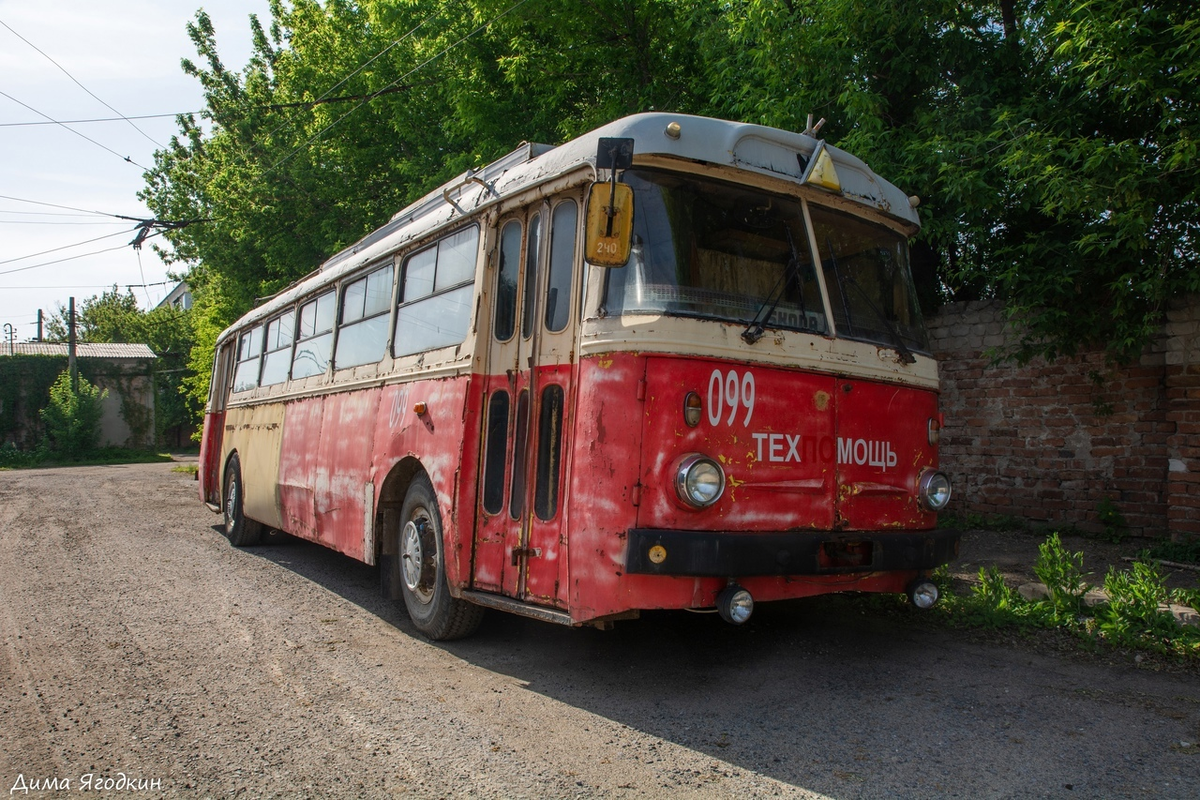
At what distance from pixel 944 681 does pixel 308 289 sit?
266 inches

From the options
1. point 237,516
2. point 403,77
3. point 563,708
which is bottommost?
point 563,708

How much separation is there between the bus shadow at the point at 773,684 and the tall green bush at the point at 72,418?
112ft

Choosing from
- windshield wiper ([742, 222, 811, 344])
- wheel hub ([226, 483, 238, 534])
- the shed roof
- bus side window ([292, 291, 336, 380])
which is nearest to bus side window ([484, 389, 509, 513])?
windshield wiper ([742, 222, 811, 344])

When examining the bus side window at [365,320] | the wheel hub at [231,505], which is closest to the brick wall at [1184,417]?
the bus side window at [365,320]

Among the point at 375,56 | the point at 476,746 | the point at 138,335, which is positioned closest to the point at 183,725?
the point at 476,746

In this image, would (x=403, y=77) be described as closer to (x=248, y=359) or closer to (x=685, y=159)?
(x=248, y=359)

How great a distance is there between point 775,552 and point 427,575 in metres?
2.49

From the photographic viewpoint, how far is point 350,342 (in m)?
7.37

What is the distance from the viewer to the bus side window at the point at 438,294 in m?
5.47

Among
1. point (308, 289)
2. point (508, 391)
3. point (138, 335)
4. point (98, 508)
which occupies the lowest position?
point (98, 508)

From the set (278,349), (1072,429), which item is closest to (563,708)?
(1072,429)

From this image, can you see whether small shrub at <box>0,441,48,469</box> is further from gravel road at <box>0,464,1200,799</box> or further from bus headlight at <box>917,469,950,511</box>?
bus headlight at <box>917,469,950,511</box>

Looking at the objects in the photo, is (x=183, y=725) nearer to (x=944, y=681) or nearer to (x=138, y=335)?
(x=944, y=681)

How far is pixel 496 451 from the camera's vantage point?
16.4 feet
